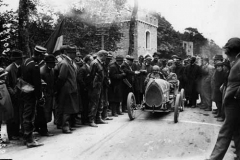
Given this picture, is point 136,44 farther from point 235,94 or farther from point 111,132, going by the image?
point 235,94

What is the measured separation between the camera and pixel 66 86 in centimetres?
668

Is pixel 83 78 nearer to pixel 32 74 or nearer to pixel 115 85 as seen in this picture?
pixel 115 85

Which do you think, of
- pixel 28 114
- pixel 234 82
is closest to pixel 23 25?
pixel 28 114

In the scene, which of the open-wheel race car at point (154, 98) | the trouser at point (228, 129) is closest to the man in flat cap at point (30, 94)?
the open-wheel race car at point (154, 98)

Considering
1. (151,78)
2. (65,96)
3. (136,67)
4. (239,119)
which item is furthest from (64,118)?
(136,67)

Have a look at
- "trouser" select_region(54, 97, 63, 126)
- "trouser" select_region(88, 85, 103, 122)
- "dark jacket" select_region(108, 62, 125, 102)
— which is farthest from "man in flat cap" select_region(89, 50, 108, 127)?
"dark jacket" select_region(108, 62, 125, 102)

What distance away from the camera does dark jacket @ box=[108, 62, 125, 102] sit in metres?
8.87

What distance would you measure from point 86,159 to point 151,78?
4578 mm

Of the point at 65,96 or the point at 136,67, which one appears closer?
the point at 65,96

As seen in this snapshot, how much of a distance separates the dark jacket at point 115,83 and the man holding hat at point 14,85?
3356 mm

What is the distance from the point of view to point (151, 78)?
880cm

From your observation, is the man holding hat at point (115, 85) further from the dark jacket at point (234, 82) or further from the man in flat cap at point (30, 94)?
the dark jacket at point (234, 82)

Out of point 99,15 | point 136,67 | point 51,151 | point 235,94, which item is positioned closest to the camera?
point 235,94

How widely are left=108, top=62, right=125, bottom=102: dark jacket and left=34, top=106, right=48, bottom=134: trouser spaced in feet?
9.42
